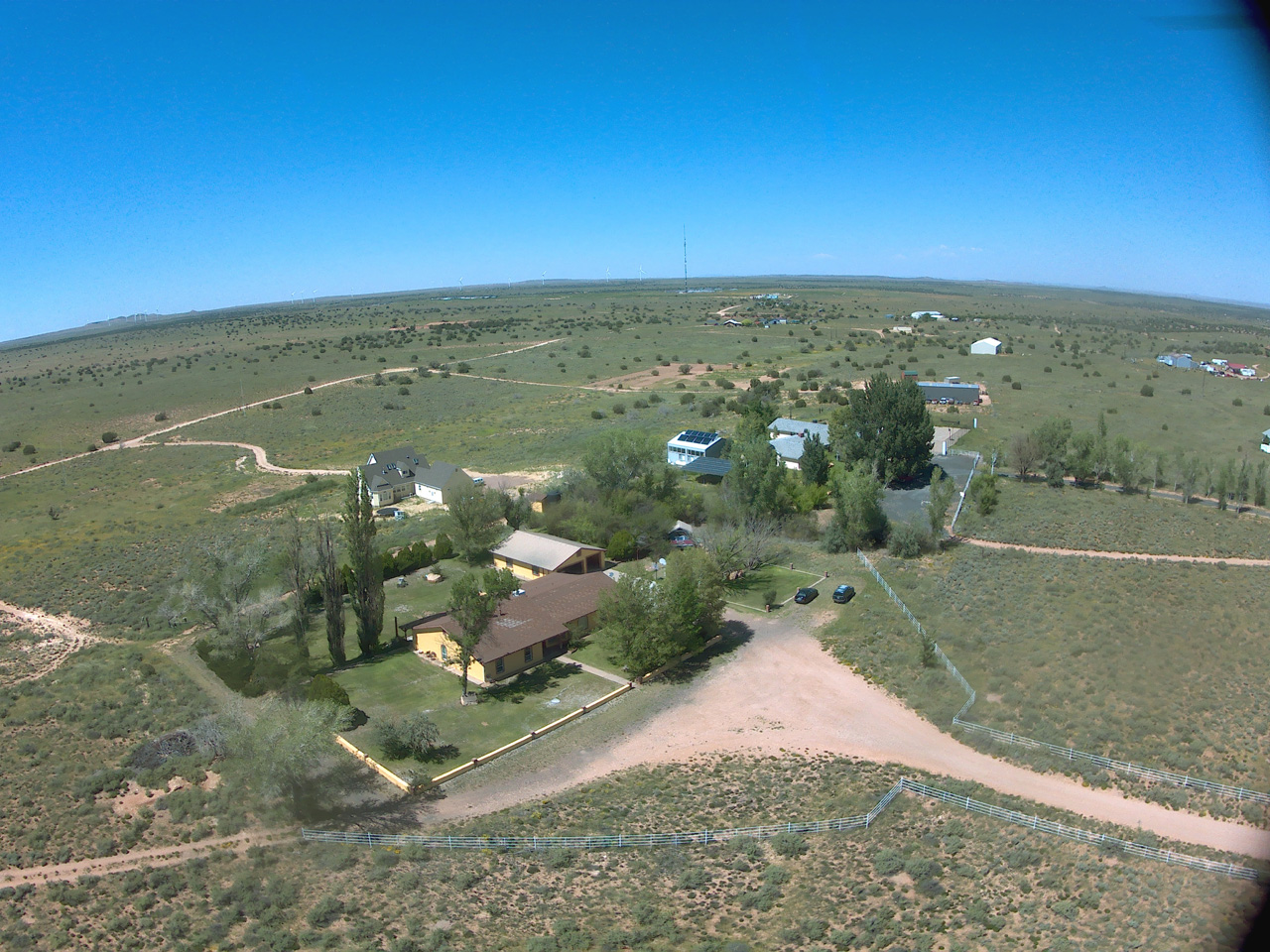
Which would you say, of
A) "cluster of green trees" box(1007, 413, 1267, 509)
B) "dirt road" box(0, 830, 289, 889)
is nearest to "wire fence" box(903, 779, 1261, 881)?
"dirt road" box(0, 830, 289, 889)

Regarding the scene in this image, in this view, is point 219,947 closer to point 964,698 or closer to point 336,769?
point 336,769

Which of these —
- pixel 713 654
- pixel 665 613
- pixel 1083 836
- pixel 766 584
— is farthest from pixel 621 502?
pixel 1083 836

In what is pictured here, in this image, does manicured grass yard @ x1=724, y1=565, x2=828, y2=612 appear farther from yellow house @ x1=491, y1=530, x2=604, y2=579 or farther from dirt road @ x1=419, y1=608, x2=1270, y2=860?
yellow house @ x1=491, y1=530, x2=604, y2=579

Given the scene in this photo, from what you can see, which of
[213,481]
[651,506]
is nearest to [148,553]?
[213,481]

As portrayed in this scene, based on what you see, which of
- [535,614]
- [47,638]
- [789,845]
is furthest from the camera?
[47,638]

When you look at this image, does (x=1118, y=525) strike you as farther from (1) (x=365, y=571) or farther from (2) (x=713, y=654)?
(1) (x=365, y=571)
